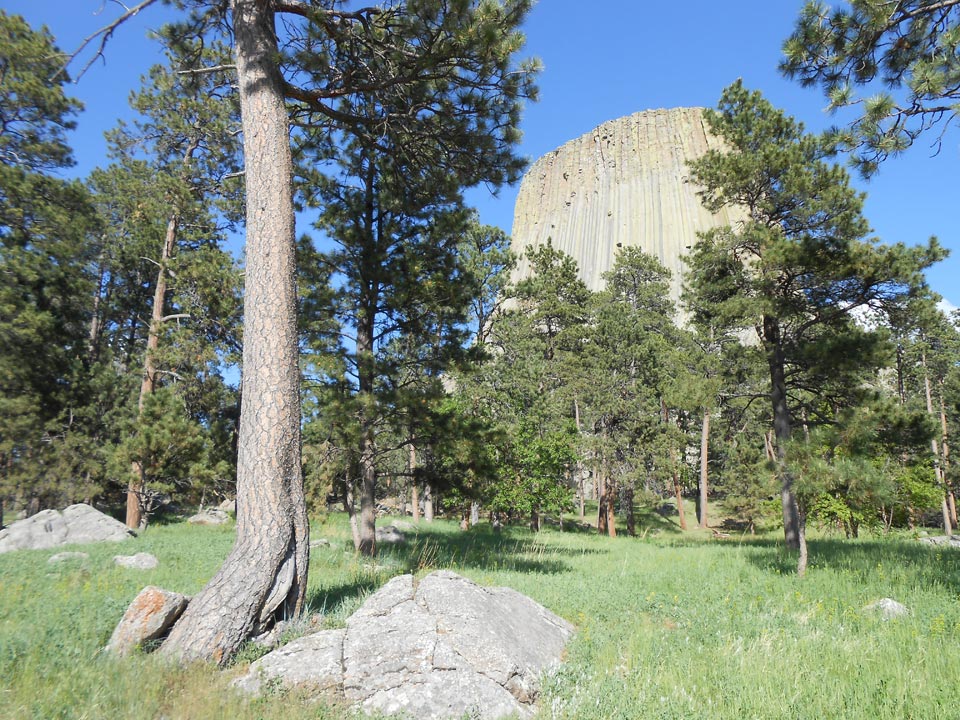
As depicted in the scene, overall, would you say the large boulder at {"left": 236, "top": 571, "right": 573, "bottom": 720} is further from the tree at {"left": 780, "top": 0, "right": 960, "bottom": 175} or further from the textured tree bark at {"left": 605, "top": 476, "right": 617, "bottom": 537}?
the textured tree bark at {"left": 605, "top": 476, "right": 617, "bottom": 537}

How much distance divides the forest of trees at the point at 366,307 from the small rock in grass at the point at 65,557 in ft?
12.0

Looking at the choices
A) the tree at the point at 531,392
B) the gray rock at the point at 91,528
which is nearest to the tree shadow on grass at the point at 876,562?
the tree at the point at 531,392

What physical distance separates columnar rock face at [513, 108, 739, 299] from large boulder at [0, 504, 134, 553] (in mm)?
66008

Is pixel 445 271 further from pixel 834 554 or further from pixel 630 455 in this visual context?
pixel 630 455

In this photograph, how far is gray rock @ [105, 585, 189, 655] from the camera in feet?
13.4

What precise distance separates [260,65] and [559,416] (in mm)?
A: 20841

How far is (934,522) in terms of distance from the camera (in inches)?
1256

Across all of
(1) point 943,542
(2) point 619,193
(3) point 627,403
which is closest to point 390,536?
(3) point 627,403

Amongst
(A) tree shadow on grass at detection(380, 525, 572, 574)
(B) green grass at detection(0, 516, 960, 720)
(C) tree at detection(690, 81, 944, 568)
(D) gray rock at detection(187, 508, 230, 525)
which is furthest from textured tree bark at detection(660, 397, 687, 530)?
(D) gray rock at detection(187, 508, 230, 525)

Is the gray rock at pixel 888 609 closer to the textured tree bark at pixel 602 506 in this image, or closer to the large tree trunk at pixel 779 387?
the large tree trunk at pixel 779 387

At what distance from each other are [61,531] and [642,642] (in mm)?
12617

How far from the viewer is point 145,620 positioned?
13.7 feet

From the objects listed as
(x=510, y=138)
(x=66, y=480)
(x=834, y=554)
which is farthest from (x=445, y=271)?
(x=66, y=480)

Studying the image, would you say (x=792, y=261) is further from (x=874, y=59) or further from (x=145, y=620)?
(x=145, y=620)
